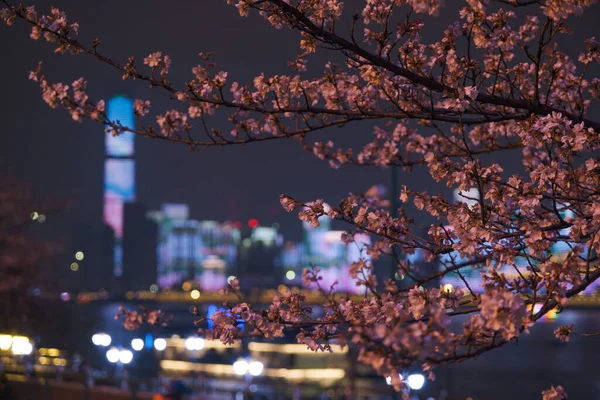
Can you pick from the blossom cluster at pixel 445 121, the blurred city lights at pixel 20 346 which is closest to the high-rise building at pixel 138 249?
the blurred city lights at pixel 20 346

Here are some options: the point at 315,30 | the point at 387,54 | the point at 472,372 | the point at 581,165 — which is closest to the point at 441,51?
the point at 387,54

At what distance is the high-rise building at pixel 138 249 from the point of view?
533 feet

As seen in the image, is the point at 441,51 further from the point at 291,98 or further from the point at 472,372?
the point at 472,372

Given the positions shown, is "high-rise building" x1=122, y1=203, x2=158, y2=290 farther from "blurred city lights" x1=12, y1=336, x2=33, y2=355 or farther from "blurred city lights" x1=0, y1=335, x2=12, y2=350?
"blurred city lights" x1=12, y1=336, x2=33, y2=355

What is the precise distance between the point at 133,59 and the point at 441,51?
1.97 metres

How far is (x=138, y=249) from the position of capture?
564ft

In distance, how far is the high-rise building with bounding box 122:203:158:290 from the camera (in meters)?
162

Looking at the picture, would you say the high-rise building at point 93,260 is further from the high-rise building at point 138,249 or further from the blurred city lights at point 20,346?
the blurred city lights at point 20,346

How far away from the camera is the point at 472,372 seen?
251ft

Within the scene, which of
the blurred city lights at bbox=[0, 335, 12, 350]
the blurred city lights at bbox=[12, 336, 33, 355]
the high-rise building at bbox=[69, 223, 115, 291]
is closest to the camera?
the blurred city lights at bbox=[12, 336, 33, 355]

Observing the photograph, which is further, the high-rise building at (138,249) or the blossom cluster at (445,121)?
the high-rise building at (138,249)

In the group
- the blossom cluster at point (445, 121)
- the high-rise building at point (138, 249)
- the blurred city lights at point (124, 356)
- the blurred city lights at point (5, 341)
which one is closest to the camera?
the blossom cluster at point (445, 121)

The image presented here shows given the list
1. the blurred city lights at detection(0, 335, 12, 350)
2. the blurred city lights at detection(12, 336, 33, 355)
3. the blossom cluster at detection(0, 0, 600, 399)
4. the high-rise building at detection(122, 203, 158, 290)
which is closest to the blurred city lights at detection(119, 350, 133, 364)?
the blurred city lights at detection(12, 336, 33, 355)

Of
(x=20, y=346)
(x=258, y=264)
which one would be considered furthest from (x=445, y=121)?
(x=258, y=264)
